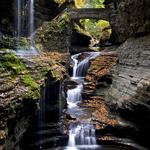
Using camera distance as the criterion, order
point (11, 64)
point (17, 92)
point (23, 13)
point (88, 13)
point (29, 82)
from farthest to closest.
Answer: point (88, 13) < point (23, 13) < point (11, 64) < point (29, 82) < point (17, 92)

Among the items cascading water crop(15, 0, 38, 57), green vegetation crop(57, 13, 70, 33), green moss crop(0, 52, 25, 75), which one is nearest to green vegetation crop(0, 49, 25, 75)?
green moss crop(0, 52, 25, 75)

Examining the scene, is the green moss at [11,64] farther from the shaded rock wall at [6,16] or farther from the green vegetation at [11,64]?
the shaded rock wall at [6,16]

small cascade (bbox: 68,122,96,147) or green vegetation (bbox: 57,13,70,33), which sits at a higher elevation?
green vegetation (bbox: 57,13,70,33)

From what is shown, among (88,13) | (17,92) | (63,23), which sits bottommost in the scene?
(17,92)

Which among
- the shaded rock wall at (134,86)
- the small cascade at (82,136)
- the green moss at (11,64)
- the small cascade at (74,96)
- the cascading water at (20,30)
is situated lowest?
the small cascade at (82,136)

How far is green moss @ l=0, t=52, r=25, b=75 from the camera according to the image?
11.2 metres

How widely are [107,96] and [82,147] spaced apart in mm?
5441

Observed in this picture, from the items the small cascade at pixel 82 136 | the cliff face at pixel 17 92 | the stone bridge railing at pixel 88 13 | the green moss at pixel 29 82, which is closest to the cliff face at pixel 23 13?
the stone bridge railing at pixel 88 13

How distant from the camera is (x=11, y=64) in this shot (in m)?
11.4

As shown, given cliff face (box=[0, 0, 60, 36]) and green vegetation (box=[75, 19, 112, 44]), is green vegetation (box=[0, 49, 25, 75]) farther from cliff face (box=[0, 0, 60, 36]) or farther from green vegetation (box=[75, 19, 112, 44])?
green vegetation (box=[75, 19, 112, 44])

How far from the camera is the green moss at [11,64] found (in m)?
11.2

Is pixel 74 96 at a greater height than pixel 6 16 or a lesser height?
lesser

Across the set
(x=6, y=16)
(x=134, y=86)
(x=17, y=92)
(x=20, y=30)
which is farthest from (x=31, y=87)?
(x=20, y=30)

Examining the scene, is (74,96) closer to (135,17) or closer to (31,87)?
(135,17)
